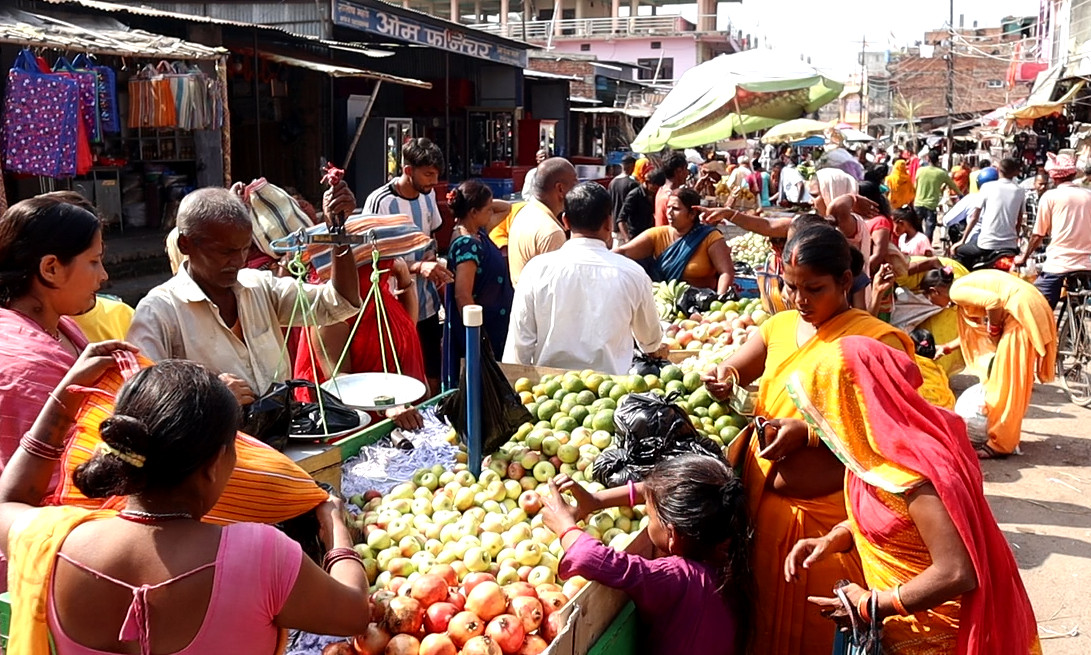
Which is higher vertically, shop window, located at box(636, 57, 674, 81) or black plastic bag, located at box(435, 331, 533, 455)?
shop window, located at box(636, 57, 674, 81)

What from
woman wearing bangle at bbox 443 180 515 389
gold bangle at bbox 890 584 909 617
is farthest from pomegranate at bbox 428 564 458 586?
woman wearing bangle at bbox 443 180 515 389

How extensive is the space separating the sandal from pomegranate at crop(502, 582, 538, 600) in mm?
4338

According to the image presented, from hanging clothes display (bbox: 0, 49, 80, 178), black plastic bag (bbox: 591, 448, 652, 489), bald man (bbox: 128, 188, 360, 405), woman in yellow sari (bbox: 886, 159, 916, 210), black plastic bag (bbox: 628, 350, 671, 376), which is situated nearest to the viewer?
bald man (bbox: 128, 188, 360, 405)

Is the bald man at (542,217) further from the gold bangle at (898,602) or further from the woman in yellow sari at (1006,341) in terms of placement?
the gold bangle at (898,602)

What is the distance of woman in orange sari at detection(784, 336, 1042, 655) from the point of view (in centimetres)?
203

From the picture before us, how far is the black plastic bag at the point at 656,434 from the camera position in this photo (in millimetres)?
2744

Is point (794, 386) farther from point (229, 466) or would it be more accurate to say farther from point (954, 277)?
point (954, 277)

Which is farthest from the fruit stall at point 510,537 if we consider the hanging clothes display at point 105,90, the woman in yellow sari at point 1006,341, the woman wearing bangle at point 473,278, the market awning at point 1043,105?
the market awning at point 1043,105

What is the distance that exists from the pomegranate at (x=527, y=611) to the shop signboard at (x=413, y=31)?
36.5 feet

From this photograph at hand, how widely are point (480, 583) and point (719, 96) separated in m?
6.51

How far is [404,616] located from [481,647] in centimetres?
21

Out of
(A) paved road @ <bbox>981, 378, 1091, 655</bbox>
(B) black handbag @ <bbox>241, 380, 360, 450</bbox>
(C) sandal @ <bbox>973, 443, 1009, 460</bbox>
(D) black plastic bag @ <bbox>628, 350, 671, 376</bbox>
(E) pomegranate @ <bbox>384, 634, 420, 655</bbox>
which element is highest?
(B) black handbag @ <bbox>241, 380, 360, 450</bbox>

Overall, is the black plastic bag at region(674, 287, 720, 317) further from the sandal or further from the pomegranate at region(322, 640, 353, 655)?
the pomegranate at region(322, 640, 353, 655)

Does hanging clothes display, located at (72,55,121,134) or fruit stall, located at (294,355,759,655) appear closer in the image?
fruit stall, located at (294,355,759,655)
